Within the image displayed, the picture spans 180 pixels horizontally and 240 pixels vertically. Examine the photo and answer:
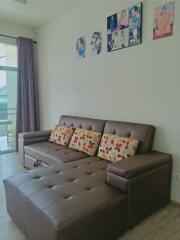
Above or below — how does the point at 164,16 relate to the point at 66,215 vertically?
above

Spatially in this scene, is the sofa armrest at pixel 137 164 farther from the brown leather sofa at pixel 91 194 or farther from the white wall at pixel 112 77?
the white wall at pixel 112 77

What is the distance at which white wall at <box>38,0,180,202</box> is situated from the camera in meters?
2.30

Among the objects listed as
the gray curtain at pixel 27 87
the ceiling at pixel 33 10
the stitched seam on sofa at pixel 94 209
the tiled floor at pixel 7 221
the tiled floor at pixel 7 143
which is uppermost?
the ceiling at pixel 33 10

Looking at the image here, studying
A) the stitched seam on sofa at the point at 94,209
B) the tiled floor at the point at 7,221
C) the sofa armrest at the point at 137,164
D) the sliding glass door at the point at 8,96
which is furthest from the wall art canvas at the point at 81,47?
the stitched seam on sofa at the point at 94,209

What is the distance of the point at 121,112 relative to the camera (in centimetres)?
286

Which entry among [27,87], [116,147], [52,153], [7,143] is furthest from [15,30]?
[116,147]

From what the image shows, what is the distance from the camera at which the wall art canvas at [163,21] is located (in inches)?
86.9

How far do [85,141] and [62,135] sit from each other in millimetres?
566

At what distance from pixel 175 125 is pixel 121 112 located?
0.79 metres

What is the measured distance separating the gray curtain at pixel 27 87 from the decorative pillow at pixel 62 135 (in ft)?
4.07

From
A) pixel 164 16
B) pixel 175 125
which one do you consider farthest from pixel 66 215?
pixel 164 16

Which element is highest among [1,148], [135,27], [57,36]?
[57,36]

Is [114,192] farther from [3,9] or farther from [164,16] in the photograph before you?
[3,9]

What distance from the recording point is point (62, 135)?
10.7 feet
